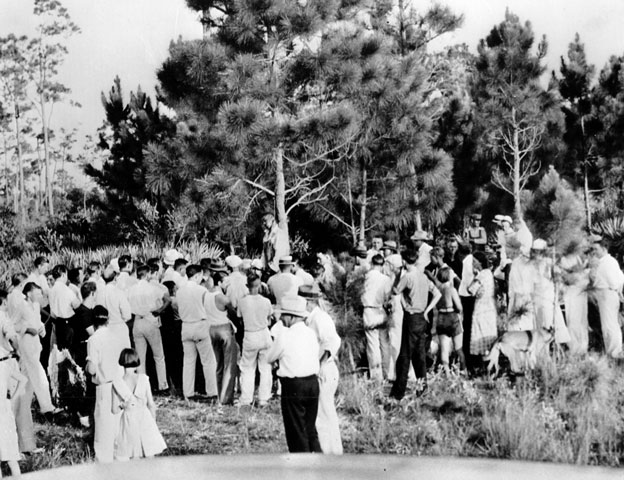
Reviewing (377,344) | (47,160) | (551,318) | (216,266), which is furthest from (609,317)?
(47,160)

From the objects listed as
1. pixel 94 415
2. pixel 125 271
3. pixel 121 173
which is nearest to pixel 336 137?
pixel 121 173

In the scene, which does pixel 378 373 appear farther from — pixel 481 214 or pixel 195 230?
pixel 195 230

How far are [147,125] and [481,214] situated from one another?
3.29m

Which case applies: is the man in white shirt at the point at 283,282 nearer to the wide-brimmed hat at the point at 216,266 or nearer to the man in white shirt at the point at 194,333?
the wide-brimmed hat at the point at 216,266

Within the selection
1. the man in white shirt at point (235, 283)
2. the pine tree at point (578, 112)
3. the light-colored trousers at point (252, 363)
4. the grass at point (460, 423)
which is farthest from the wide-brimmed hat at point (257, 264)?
the pine tree at point (578, 112)

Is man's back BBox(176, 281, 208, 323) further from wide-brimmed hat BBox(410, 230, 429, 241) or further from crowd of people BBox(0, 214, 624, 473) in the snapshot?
wide-brimmed hat BBox(410, 230, 429, 241)

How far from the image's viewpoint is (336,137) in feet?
31.2

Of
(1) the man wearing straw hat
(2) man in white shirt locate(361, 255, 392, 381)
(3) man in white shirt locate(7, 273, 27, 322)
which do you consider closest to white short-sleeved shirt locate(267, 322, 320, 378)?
(1) the man wearing straw hat

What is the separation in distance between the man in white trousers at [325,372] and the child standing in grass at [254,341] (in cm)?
115

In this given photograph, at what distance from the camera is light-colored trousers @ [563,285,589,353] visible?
684 centimetres

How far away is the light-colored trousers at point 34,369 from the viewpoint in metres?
7.20

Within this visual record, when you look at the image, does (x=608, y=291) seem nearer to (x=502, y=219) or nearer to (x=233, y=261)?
(x=502, y=219)

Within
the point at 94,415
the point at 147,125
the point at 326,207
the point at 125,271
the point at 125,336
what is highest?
the point at 147,125

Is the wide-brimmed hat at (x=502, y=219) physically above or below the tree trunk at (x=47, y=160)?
below
